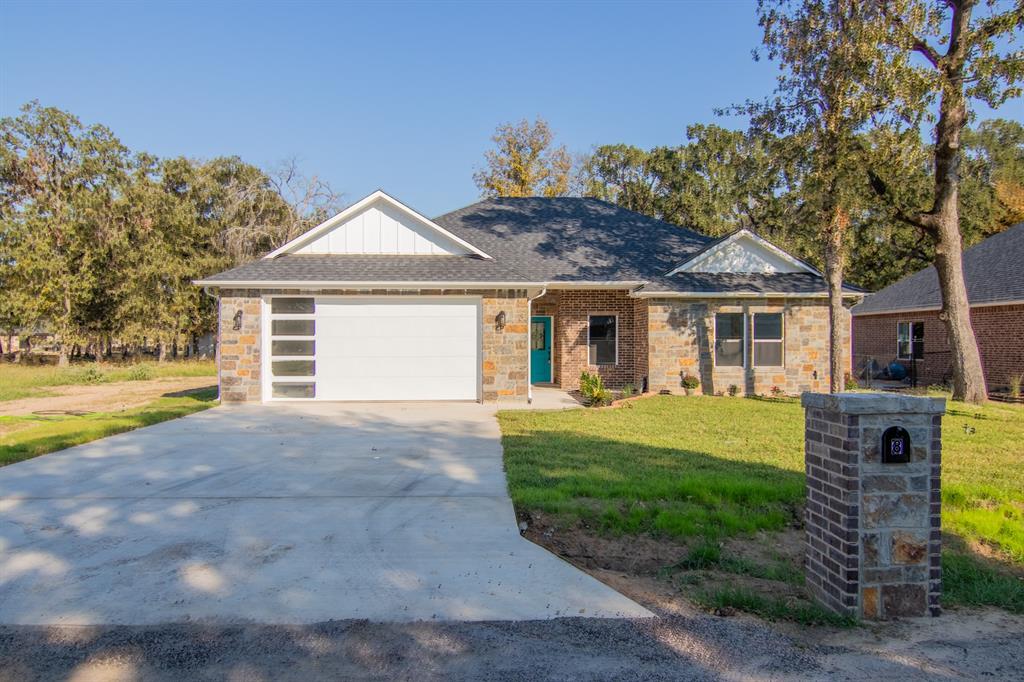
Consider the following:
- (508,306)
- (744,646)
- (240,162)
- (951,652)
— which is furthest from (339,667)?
(240,162)

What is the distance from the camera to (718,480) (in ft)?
21.2

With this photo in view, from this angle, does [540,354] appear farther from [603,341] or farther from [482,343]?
[482,343]

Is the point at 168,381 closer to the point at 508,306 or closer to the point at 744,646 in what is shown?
the point at 508,306

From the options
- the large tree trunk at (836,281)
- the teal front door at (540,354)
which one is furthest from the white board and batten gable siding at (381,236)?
the large tree trunk at (836,281)

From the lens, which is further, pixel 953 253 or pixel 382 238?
pixel 382 238

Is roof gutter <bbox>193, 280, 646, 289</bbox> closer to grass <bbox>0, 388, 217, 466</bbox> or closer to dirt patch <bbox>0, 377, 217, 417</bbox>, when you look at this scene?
grass <bbox>0, 388, 217, 466</bbox>

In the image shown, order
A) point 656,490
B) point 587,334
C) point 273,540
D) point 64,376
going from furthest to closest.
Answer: point 64,376 < point 587,334 < point 656,490 < point 273,540

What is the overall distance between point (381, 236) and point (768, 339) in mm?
9975

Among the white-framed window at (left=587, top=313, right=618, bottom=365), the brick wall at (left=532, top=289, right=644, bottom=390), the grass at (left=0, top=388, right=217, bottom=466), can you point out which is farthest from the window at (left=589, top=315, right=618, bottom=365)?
the grass at (left=0, top=388, right=217, bottom=466)

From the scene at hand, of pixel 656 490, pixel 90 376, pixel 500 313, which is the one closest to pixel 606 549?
pixel 656 490

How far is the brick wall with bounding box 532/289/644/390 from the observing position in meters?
16.7

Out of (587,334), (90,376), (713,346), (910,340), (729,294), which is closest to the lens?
(729,294)

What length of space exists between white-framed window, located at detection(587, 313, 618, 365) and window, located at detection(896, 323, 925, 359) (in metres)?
13.3

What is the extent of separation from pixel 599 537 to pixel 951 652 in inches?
93.1
